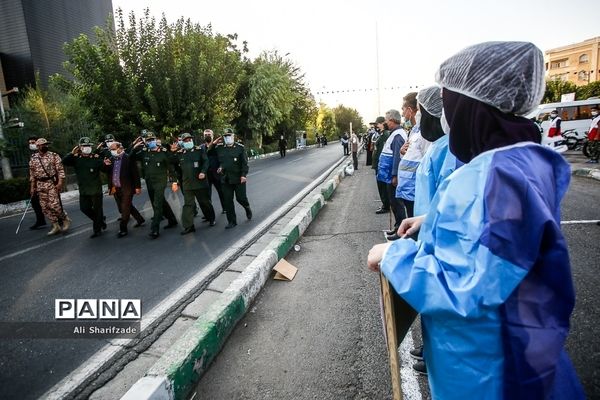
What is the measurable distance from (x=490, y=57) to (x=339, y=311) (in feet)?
8.99

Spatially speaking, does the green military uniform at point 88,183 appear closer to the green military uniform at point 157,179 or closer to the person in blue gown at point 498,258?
the green military uniform at point 157,179

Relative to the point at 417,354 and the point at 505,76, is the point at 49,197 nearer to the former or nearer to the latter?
the point at 417,354

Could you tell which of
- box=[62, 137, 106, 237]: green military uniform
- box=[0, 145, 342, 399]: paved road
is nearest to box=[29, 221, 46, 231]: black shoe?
box=[0, 145, 342, 399]: paved road

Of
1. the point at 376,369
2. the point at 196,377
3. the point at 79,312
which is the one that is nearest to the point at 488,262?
the point at 376,369

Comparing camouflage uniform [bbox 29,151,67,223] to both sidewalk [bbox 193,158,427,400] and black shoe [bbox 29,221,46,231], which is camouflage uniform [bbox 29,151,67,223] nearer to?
black shoe [bbox 29,221,46,231]

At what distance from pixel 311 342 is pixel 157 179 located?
17.2 ft

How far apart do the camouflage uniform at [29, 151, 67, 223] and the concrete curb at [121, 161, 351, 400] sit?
5631mm

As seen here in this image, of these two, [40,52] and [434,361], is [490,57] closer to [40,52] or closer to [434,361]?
[434,361]

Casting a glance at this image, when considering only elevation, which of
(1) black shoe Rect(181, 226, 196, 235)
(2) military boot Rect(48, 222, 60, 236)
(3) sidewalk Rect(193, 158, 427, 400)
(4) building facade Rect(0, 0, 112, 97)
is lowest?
(3) sidewalk Rect(193, 158, 427, 400)

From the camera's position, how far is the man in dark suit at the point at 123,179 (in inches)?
275

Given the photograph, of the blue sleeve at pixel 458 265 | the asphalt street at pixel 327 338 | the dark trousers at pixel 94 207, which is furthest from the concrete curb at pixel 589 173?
the dark trousers at pixel 94 207

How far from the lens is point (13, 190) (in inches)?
460

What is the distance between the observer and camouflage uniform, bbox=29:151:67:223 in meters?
7.37

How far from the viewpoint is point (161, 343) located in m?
2.93
